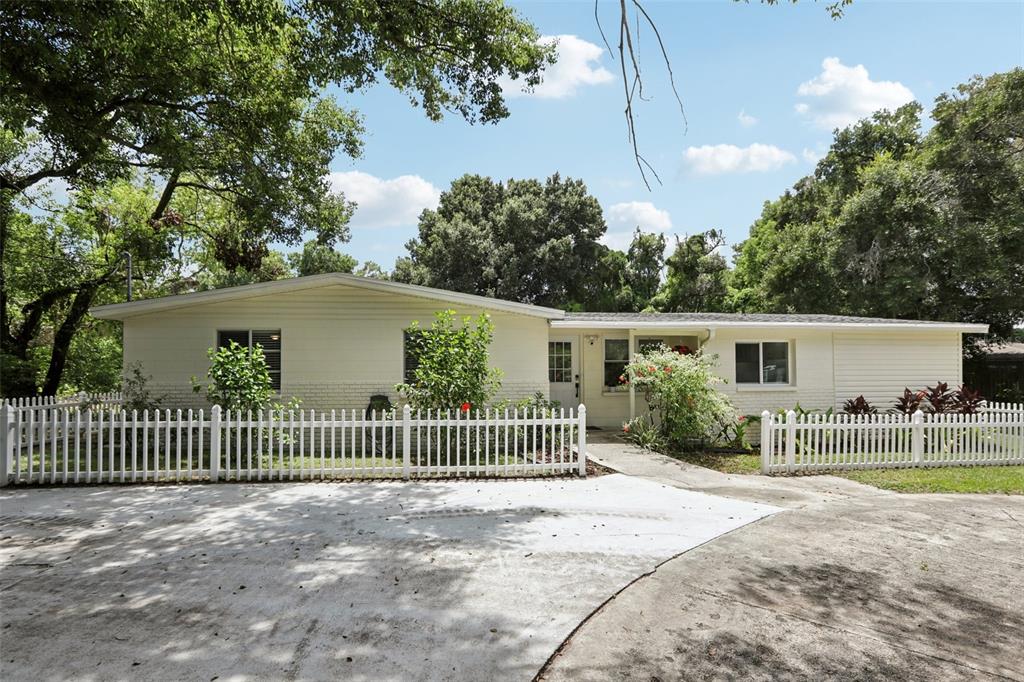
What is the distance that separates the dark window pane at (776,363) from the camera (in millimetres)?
13797

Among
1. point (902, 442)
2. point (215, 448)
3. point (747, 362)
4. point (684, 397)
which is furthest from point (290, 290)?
point (902, 442)

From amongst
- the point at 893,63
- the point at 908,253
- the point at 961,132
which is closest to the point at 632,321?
the point at 893,63

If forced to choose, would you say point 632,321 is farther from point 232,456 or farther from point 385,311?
point 232,456

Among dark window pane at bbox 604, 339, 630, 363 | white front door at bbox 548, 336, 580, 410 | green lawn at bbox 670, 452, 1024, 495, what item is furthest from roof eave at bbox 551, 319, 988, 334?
green lawn at bbox 670, 452, 1024, 495

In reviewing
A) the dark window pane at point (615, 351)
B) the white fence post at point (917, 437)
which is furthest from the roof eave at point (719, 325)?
the white fence post at point (917, 437)

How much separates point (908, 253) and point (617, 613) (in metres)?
21.4

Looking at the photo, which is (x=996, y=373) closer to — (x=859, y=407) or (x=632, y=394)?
(x=859, y=407)

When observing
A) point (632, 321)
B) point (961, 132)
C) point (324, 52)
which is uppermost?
point (961, 132)

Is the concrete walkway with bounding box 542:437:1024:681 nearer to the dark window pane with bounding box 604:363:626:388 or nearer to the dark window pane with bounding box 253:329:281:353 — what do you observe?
the dark window pane with bounding box 604:363:626:388

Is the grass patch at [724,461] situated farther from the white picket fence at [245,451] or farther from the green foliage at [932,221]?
the green foliage at [932,221]

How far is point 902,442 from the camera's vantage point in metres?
9.92

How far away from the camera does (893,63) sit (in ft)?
28.4

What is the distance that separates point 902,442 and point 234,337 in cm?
1256

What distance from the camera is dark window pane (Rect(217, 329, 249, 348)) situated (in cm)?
1171
